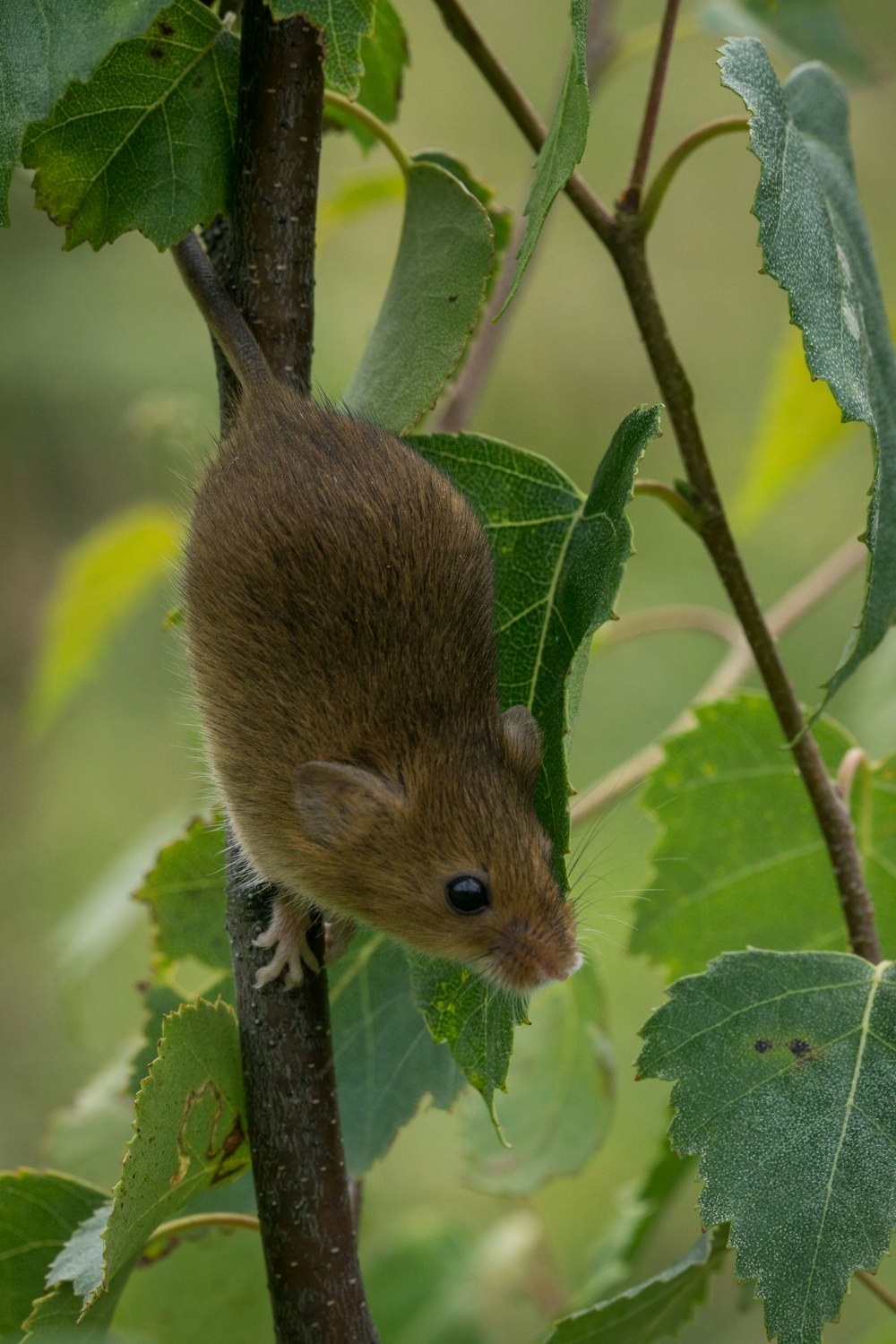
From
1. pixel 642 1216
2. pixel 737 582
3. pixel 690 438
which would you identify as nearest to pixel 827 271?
pixel 690 438

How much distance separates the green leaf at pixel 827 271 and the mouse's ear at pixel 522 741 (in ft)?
1.20

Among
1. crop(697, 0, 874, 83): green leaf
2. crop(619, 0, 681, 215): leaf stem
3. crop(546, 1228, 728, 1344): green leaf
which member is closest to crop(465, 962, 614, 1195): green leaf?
crop(546, 1228, 728, 1344): green leaf

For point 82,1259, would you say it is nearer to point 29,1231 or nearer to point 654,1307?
point 29,1231

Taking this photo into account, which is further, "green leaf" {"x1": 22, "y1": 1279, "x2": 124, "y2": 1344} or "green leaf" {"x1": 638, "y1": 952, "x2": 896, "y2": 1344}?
"green leaf" {"x1": 22, "y1": 1279, "x2": 124, "y2": 1344}

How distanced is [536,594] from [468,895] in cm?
38

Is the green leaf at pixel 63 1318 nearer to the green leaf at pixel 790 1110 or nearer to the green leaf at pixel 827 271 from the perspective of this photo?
Result: the green leaf at pixel 790 1110

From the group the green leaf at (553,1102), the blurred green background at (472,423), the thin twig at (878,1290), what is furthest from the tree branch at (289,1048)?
the blurred green background at (472,423)

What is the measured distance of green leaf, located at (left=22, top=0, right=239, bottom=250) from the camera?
1.51 metres

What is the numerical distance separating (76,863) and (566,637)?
19.2 ft

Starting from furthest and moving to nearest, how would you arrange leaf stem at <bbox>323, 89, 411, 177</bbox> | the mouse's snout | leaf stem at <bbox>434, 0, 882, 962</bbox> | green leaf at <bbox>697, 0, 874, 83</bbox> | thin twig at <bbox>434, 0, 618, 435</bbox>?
1. green leaf at <bbox>697, 0, 874, 83</bbox>
2. thin twig at <bbox>434, 0, 618, 435</bbox>
3. leaf stem at <bbox>323, 89, 411, 177</bbox>
4. the mouse's snout
5. leaf stem at <bbox>434, 0, 882, 962</bbox>

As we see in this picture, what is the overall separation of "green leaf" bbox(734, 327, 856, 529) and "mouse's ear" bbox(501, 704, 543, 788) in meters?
1.24

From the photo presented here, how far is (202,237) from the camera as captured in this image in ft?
5.63

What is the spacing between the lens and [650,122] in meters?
1.58

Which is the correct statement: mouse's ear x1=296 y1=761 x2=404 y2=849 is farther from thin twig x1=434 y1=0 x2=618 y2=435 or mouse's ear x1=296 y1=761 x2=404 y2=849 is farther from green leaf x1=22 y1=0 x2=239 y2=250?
thin twig x1=434 y1=0 x2=618 y2=435
